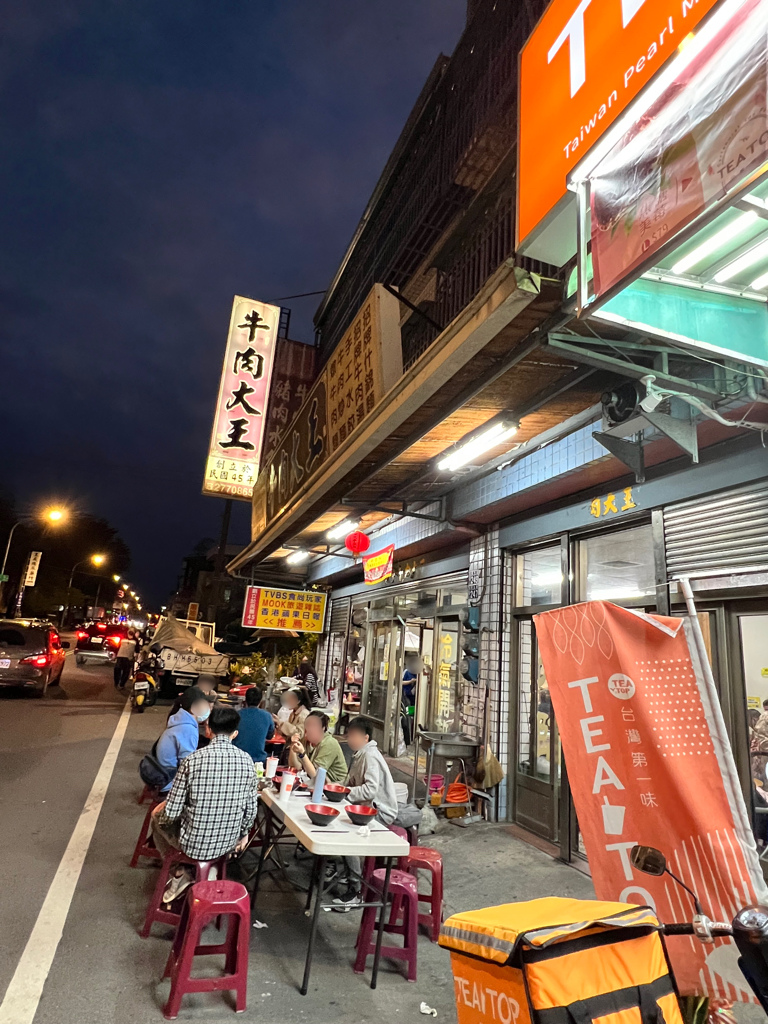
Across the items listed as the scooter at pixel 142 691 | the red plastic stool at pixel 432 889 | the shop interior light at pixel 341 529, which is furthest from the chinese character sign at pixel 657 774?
the scooter at pixel 142 691

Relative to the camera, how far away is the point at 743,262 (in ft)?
12.3

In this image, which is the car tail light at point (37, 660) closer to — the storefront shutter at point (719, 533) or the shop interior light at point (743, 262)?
the storefront shutter at point (719, 533)

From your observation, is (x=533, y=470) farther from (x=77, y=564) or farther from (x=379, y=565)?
(x=77, y=564)

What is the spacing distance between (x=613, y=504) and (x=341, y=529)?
→ 636cm

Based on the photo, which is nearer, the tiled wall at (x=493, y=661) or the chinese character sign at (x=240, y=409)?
the tiled wall at (x=493, y=661)

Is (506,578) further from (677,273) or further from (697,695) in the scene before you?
(697,695)

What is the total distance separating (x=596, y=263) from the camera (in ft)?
11.1

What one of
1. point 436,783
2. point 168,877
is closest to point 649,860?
point 168,877

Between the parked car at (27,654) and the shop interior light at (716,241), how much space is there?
1780 cm

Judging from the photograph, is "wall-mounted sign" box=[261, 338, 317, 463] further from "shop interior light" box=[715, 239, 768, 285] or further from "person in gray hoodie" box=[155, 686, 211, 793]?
"shop interior light" box=[715, 239, 768, 285]

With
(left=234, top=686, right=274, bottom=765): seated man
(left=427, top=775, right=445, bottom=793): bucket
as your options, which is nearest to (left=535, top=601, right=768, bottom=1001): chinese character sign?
(left=234, top=686, right=274, bottom=765): seated man

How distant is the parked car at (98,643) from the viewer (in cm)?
3000

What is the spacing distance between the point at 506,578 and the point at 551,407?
3688 mm

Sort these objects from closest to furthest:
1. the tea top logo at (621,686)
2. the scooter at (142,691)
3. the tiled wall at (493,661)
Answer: the tea top logo at (621,686) < the tiled wall at (493,661) < the scooter at (142,691)
